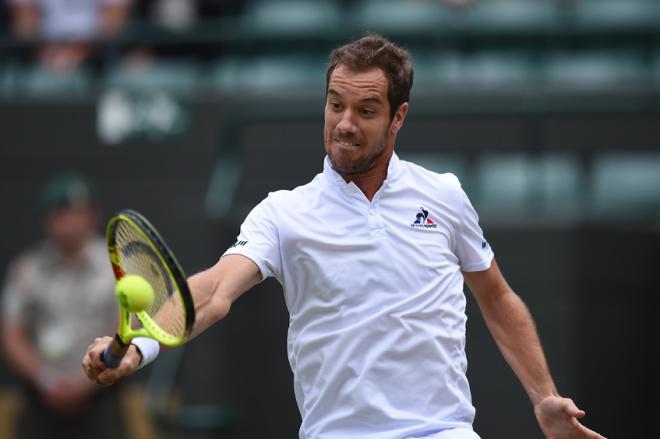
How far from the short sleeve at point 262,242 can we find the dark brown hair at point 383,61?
1.66ft

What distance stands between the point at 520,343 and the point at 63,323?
4.25 meters

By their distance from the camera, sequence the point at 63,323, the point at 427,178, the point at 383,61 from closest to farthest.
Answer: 1. the point at 383,61
2. the point at 427,178
3. the point at 63,323

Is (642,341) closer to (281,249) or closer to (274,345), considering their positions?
(274,345)

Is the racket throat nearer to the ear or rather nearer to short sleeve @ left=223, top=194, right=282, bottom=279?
short sleeve @ left=223, top=194, right=282, bottom=279

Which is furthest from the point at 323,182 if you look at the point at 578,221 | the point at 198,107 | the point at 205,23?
the point at 205,23

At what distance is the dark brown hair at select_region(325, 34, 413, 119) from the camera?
14.5 feet

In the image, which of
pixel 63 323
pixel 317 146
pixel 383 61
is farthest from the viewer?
pixel 317 146

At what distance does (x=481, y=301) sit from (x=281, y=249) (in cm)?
89

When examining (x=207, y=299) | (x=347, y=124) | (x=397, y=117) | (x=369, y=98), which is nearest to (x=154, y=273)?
(x=207, y=299)

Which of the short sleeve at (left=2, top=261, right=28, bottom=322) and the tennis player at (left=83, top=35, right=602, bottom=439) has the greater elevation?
the tennis player at (left=83, top=35, right=602, bottom=439)

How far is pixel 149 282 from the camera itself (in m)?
4.05

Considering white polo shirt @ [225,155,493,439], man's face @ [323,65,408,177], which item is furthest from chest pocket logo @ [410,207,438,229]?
man's face @ [323,65,408,177]

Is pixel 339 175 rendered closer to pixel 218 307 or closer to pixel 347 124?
pixel 347 124

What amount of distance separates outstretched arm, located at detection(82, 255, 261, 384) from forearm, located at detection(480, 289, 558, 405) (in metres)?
0.99
